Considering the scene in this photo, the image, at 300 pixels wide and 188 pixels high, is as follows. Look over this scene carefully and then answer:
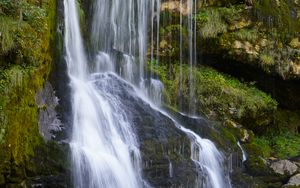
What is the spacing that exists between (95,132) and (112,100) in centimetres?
147

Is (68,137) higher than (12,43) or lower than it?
lower

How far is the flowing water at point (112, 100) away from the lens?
8.48m

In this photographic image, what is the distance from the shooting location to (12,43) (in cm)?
851

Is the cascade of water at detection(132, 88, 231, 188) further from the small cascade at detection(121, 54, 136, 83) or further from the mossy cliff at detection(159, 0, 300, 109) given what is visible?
the mossy cliff at detection(159, 0, 300, 109)

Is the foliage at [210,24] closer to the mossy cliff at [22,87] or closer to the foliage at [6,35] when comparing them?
the mossy cliff at [22,87]

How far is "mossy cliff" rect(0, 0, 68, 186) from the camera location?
751 centimetres

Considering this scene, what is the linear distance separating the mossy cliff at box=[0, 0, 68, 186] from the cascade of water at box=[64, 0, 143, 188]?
62 cm

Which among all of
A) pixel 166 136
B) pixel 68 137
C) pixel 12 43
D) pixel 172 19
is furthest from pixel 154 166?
pixel 172 19

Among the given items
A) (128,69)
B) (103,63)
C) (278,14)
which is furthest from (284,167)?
(278,14)

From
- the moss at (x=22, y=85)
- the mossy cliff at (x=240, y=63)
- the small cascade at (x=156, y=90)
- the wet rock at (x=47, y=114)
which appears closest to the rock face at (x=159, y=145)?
the small cascade at (x=156, y=90)

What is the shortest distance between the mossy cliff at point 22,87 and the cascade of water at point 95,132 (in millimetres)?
619

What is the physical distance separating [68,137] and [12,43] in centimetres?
197

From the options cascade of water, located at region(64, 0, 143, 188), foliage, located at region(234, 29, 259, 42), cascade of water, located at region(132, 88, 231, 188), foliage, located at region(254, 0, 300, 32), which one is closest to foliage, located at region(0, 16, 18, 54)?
cascade of water, located at region(64, 0, 143, 188)

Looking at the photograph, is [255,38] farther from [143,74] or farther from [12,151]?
[12,151]
